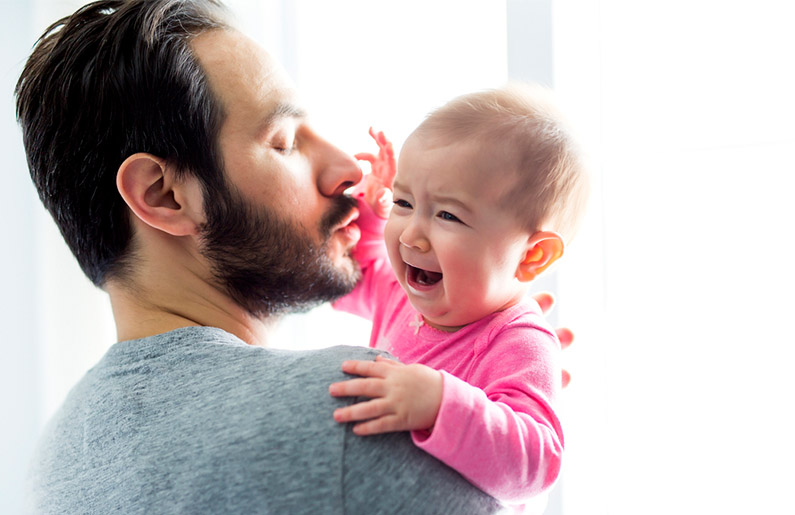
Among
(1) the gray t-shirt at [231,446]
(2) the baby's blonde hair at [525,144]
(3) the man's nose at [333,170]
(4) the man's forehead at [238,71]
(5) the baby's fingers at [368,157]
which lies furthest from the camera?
(5) the baby's fingers at [368,157]

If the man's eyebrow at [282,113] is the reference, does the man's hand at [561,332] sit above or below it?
below

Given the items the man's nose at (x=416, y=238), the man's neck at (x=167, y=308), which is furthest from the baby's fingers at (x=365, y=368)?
the man's neck at (x=167, y=308)

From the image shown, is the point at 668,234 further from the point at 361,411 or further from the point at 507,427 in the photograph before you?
the point at 361,411

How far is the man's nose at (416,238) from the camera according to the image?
1.13 metres

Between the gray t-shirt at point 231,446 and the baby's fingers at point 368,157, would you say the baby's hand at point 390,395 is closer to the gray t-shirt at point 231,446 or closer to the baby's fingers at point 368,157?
the gray t-shirt at point 231,446

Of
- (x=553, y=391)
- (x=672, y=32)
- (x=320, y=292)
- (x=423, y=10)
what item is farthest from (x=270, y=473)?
(x=423, y=10)

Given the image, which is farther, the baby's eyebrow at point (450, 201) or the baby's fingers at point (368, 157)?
the baby's fingers at point (368, 157)

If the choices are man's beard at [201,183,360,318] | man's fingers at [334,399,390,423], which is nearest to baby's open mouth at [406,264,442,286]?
man's beard at [201,183,360,318]

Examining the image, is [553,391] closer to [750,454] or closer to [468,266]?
[468,266]

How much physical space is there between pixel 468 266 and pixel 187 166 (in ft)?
1.77

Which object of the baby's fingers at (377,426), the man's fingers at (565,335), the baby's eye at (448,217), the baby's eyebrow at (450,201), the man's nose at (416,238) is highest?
the baby's eyebrow at (450,201)

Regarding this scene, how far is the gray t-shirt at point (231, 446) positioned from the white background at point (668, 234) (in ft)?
1.90

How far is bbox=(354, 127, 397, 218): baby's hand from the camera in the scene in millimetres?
1429

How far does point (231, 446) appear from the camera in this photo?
0.88 metres
